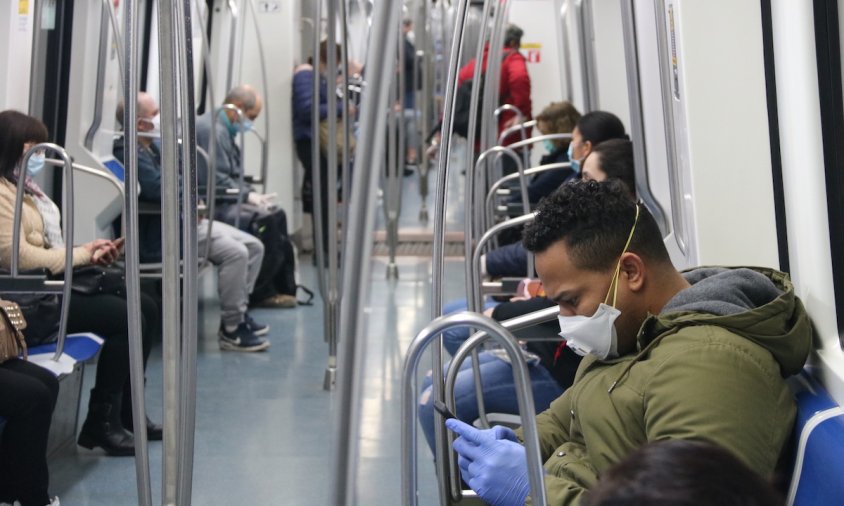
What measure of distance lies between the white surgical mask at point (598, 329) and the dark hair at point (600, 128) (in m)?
2.25

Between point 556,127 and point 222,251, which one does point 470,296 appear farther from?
point 222,251

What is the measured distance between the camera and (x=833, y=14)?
204 cm

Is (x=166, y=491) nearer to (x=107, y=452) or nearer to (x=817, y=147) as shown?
(x=817, y=147)

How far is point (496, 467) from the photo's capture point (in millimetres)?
1777

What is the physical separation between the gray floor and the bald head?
1.19 meters

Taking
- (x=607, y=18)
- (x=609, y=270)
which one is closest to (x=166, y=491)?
(x=609, y=270)

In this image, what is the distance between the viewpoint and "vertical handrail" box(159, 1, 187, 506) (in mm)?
1880

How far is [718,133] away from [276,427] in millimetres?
2211

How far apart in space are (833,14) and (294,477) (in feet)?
7.58

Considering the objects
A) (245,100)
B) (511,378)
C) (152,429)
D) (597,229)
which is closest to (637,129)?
(511,378)

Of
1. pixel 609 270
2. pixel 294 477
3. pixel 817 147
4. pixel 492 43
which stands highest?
pixel 492 43

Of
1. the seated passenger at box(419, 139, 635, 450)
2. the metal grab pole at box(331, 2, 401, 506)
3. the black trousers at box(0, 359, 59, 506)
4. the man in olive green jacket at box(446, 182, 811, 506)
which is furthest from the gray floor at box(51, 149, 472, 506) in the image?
the metal grab pole at box(331, 2, 401, 506)

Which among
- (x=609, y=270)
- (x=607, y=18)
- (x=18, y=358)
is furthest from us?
(x=607, y=18)

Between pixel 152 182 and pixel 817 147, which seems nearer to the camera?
pixel 817 147
